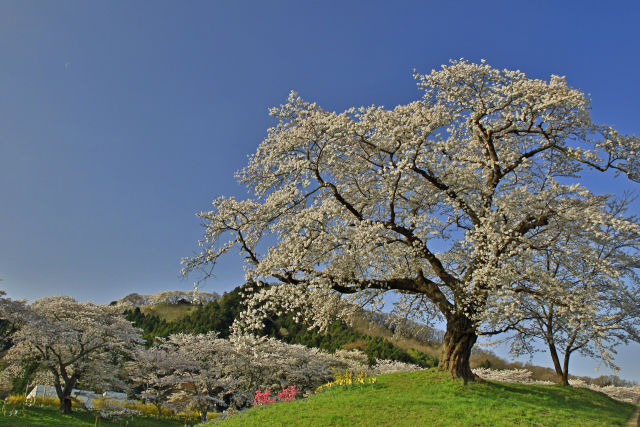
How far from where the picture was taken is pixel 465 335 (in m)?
15.9

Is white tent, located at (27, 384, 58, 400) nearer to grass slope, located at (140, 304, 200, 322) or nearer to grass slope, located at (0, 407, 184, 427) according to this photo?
grass slope, located at (0, 407, 184, 427)

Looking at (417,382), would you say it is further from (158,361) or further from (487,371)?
(158,361)

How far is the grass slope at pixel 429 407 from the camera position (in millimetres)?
10977

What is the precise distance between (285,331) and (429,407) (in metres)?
49.7

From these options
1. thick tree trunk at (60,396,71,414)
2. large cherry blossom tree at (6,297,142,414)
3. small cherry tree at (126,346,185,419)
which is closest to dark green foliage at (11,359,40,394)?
large cherry blossom tree at (6,297,142,414)

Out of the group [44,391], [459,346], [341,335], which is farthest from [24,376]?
[341,335]

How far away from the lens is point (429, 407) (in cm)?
1214

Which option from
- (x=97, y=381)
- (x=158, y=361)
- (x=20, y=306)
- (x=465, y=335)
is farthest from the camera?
(x=158, y=361)

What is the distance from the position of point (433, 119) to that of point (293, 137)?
479cm

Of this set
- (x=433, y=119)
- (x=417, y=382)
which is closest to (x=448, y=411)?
(x=417, y=382)

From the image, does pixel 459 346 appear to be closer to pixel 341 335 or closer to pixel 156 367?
pixel 156 367

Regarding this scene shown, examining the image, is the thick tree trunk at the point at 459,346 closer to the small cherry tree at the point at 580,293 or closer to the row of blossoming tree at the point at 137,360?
the small cherry tree at the point at 580,293

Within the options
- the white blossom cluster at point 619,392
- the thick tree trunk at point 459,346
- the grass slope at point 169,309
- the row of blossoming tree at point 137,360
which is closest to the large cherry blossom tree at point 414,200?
the thick tree trunk at point 459,346

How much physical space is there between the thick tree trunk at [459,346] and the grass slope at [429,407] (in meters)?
0.51
